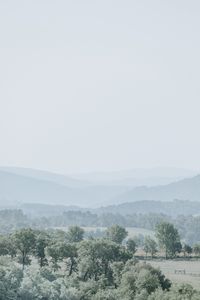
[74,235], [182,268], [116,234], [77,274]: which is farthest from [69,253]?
[116,234]

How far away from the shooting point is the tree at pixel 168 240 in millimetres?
121169

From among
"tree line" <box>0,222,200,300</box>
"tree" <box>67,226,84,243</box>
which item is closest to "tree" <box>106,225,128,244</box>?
"tree" <box>67,226,84,243</box>

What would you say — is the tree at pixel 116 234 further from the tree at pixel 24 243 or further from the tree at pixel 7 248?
the tree at pixel 7 248

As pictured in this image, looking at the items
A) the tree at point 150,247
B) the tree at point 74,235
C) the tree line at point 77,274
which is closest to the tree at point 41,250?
the tree line at point 77,274

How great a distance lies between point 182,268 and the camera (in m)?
102

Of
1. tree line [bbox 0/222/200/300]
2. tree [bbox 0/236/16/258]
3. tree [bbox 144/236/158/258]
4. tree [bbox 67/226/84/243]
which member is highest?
tree [bbox 67/226/84/243]

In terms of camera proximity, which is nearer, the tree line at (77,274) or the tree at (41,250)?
the tree line at (77,274)

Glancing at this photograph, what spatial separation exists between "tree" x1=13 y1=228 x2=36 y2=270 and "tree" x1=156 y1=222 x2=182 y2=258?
36.8 metres

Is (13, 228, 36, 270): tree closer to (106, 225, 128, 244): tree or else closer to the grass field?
the grass field

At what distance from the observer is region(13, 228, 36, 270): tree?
92.2m

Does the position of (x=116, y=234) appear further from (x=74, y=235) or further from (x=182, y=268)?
(x=182, y=268)

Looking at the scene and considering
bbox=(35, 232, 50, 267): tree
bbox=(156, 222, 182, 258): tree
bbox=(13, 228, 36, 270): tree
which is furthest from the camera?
bbox=(156, 222, 182, 258): tree

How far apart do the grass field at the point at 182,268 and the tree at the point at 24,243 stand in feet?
70.5

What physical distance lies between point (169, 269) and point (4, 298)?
148 feet
